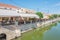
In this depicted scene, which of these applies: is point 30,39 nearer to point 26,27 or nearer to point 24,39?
point 24,39

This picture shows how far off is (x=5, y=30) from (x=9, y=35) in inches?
29.2

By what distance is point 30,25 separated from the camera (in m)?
28.8

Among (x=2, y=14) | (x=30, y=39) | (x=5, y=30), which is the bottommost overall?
(x=30, y=39)

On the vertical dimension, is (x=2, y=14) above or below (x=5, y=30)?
above

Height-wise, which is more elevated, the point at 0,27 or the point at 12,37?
the point at 0,27

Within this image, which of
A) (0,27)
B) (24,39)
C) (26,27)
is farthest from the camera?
(26,27)

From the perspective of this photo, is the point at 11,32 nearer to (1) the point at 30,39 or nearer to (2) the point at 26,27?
(1) the point at 30,39

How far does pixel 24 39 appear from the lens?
1916 cm

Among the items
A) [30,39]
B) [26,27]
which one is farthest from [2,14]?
[26,27]

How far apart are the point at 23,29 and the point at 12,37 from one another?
22.3ft

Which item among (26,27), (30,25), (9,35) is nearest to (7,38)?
(9,35)

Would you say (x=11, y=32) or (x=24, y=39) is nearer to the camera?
(x=11, y=32)

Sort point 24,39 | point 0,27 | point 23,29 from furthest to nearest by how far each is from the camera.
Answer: point 23,29 < point 24,39 < point 0,27

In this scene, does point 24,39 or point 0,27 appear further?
point 24,39
